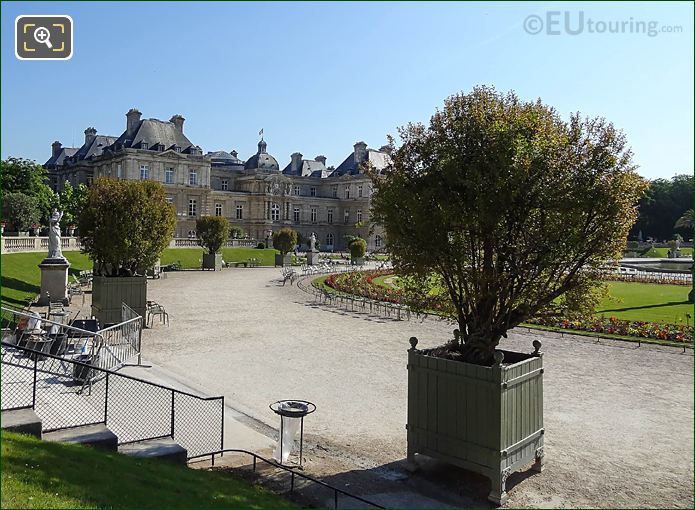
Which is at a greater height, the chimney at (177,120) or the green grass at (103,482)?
the chimney at (177,120)

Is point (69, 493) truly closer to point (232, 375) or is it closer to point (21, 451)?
point (21, 451)

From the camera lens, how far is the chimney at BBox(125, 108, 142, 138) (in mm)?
70875

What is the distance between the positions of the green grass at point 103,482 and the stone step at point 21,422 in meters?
0.22

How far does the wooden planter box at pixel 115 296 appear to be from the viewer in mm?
18906

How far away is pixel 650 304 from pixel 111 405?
23.0 metres

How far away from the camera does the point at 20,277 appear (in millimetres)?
27000

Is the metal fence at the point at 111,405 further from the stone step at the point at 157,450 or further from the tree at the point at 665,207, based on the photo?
the tree at the point at 665,207

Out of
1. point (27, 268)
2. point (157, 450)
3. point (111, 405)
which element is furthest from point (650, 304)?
point (27, 268)

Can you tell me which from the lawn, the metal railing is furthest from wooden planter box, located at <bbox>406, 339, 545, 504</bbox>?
the lawn

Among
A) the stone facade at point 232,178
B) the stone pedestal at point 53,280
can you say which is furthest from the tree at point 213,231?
the stone pedestal at point 53,280

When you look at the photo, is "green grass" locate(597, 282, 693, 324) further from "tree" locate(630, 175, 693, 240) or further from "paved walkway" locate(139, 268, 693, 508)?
"tree" locate(630, 175, 693, 240)

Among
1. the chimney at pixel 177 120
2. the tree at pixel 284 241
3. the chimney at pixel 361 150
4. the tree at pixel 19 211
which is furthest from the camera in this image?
the chimney at pixel 361 150

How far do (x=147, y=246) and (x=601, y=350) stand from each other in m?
14.5

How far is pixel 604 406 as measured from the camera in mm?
11141
